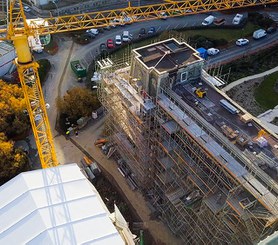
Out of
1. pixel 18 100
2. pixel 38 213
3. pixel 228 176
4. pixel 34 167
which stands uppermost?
pixel 228 176

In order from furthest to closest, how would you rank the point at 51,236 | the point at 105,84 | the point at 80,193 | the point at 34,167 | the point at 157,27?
the point at 157,27
the point at 34,167
the point at 105,84
the point at 80,193
the point at 51,236

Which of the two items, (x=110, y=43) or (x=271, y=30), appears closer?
(x=110, y=43)

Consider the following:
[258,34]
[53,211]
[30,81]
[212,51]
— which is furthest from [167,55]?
[258,34]

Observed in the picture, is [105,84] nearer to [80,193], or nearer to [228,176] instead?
[80,193]

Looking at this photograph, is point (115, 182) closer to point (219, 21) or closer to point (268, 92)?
point (268, 92)

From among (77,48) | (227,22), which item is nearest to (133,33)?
(77,48)

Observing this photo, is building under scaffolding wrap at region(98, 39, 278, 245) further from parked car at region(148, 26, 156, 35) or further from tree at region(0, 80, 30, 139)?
parked car at region(148, 26, 156, 35)
